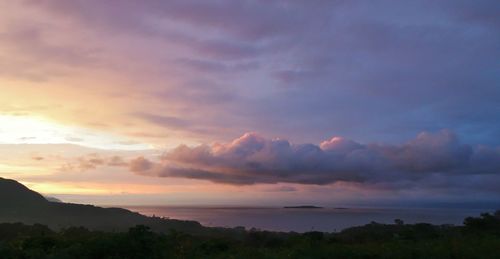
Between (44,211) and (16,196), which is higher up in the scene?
(16,196)

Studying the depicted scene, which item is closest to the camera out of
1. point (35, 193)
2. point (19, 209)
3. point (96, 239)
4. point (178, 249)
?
point (96, 239)

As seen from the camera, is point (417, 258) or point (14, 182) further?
point (14, 182)

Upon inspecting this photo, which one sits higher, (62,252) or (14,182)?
(14,182)

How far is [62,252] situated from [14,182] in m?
96.9

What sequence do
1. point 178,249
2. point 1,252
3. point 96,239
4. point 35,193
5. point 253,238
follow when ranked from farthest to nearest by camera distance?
point 35,193, point 253,238, point 178,249, point 96,239, point 1,252

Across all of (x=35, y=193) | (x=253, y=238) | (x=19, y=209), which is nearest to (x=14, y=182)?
(x=35, y=193)

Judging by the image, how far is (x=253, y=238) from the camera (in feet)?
116

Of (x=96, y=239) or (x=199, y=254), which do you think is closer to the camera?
(x=96, y=239)

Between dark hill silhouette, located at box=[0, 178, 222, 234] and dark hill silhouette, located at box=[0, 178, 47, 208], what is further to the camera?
dark hill silhouette, located at box=[0, 178, 47, 208]

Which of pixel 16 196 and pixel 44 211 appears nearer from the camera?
pixel 44 211

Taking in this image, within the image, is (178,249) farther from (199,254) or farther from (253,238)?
(253,238)

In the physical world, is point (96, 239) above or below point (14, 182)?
Answer: below

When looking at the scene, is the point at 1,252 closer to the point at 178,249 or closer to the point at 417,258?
the point at 178,249

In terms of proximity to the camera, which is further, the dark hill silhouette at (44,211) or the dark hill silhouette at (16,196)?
the dark hill silhouette at (16,196)
